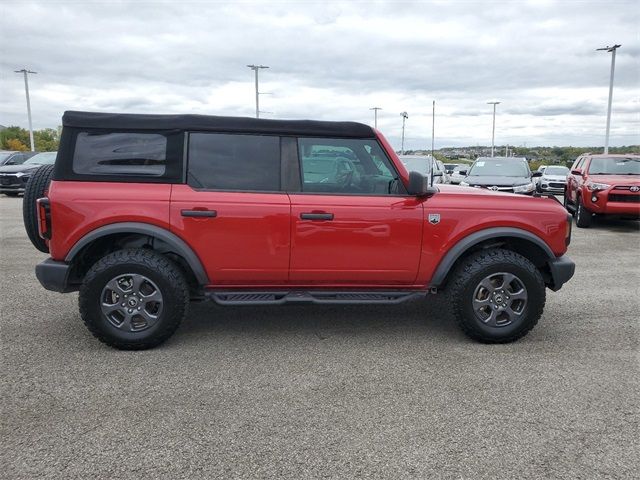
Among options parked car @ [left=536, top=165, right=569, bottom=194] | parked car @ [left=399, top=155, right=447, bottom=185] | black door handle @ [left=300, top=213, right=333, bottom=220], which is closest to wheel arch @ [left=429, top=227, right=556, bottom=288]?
black door handle @ [left=300, top=213, right=333, bottom=220]

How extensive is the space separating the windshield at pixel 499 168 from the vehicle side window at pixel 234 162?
30.9 feet

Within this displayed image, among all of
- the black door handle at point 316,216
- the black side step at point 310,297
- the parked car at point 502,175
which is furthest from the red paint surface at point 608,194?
the black door handle at point 316,216

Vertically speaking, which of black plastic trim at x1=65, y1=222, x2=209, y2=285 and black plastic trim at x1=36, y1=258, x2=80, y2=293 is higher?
black plastic trim at x1=65, y1=222, x2=209, y2=285

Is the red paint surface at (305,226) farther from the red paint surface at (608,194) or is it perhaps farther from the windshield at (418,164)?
the windshield at (418,164)

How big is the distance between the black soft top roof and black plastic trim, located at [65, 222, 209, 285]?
2.49 feet

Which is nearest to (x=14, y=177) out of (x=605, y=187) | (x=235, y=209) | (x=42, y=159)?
(x=42, y=159)

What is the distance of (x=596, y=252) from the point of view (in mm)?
8523

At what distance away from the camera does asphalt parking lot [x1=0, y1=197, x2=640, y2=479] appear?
2.62 m

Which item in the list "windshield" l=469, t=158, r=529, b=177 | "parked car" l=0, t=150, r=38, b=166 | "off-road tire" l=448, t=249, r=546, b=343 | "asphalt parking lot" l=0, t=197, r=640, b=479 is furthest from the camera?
"parked car" l=0, t=150, r=38, b=166

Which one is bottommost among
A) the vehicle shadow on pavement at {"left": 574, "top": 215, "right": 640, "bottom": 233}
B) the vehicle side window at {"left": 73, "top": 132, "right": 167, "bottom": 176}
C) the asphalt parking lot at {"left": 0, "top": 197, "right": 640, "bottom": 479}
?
the vehicle shadow on pavement at {"left": 574, "top": 215, "right": 640, "bottom": 233}

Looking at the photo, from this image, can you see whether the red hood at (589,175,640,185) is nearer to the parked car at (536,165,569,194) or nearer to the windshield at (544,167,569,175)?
the parked car at (536,165,569,194)

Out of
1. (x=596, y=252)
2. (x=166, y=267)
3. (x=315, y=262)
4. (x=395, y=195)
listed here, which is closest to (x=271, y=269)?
(x=315, y=262)

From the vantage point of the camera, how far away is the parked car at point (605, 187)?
1024cm

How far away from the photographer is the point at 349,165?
4.23m
